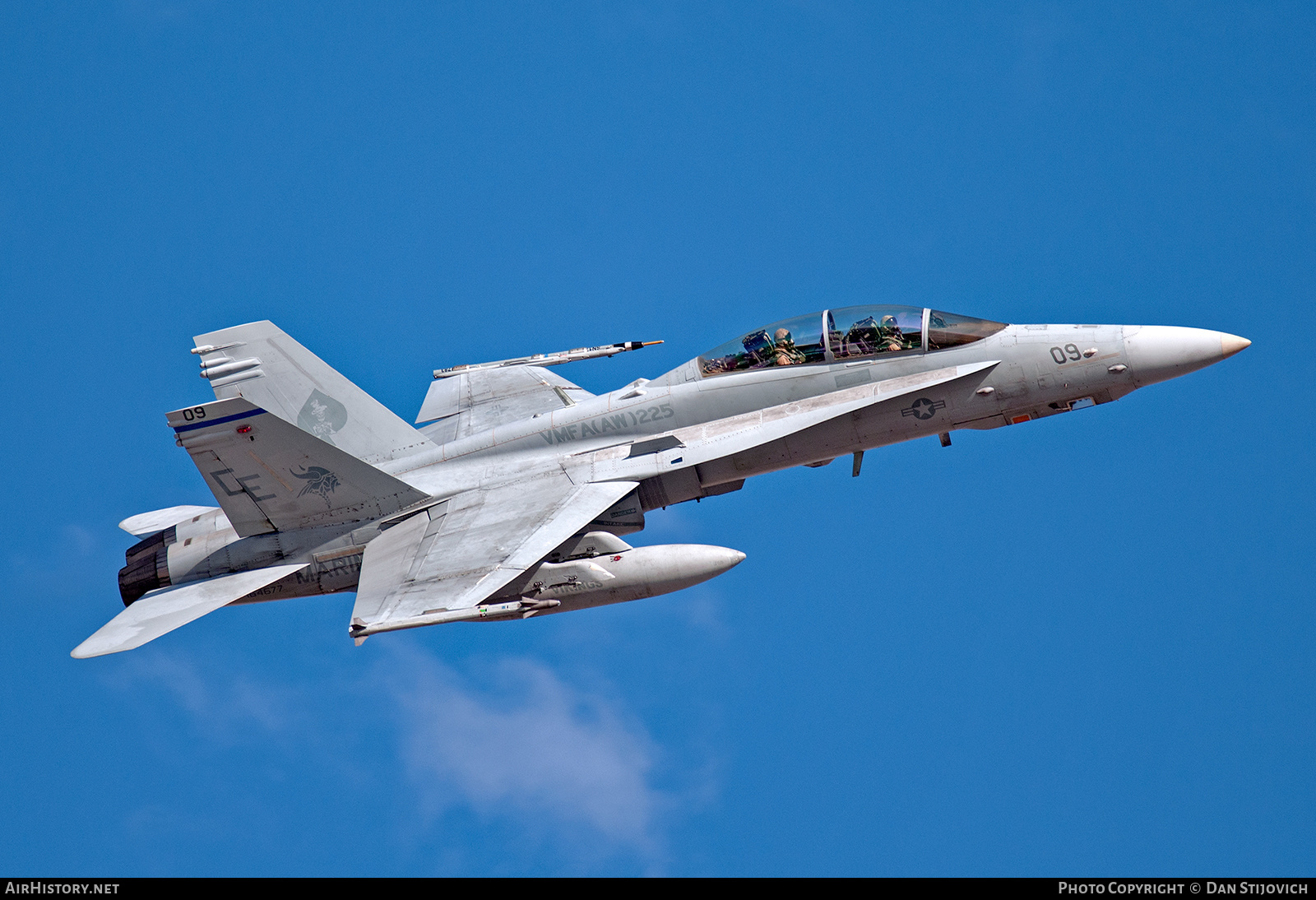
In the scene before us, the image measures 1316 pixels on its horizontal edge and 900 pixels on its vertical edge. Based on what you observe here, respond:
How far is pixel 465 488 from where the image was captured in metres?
22.0

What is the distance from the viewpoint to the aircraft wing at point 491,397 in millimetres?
25031

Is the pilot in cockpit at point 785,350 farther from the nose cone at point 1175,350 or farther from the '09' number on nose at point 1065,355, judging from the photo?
the nose cone at point 1175,350

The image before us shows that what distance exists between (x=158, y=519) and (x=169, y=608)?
2.46 metres

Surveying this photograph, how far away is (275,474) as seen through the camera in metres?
21.4

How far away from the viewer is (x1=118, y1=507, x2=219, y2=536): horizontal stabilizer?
22.7 metres

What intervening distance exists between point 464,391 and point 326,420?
10.3 ft

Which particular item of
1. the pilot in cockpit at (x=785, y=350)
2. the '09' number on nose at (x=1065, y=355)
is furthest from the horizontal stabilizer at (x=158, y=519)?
the '09' number on nose at (x=1065, y=355)

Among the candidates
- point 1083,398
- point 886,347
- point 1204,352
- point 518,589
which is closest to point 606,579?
point 518,589

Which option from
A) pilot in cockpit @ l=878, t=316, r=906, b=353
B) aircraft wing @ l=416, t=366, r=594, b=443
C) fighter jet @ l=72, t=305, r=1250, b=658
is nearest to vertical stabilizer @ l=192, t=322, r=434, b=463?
fighter jet @ l=72, t=305, r=1250, b=658

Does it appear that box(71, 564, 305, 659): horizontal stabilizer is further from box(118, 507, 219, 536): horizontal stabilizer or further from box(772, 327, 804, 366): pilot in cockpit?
box(772, 327, 804, 366): pilot in cockpit

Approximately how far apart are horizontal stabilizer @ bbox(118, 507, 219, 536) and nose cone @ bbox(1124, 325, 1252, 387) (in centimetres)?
1365

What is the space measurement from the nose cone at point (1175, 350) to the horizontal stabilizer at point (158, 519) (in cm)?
1365
